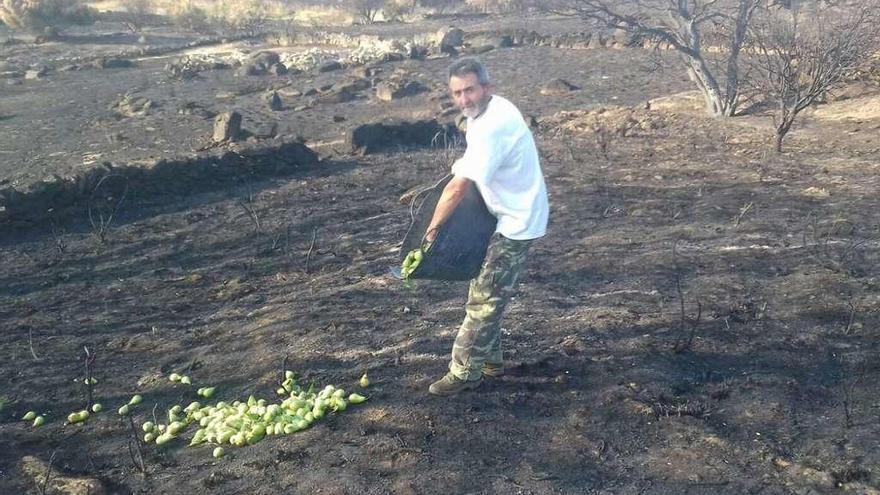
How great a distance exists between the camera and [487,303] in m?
4.40

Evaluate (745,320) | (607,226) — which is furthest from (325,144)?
(745,320)

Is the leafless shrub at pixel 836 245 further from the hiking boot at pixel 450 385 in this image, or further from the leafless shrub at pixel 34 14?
the leafless shrub at pixel 34 14

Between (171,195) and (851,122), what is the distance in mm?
10167

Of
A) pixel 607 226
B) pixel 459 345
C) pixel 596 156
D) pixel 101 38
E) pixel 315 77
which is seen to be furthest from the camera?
pixel 101 38

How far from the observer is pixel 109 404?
5.29 meters

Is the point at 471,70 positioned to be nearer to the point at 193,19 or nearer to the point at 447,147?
the point at 447,147

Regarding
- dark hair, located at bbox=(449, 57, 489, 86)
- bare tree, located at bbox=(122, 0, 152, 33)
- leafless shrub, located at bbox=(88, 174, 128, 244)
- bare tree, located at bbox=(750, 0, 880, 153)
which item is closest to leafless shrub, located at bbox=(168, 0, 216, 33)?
bare tree, located at bbox=(122, 0, 152, 33)

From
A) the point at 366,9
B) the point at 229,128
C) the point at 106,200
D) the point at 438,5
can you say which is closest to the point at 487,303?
the point at 106,200

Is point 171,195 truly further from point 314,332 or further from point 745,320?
point 745,320

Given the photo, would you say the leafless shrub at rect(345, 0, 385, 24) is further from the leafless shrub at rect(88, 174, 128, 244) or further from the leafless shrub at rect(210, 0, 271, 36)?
the leafless shrub at rect(88, 174, 128, 244)

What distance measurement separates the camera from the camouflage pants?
429 centimetres

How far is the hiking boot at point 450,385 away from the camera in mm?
4641

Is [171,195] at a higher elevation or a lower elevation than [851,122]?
lower

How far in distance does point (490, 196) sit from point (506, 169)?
17 cm
